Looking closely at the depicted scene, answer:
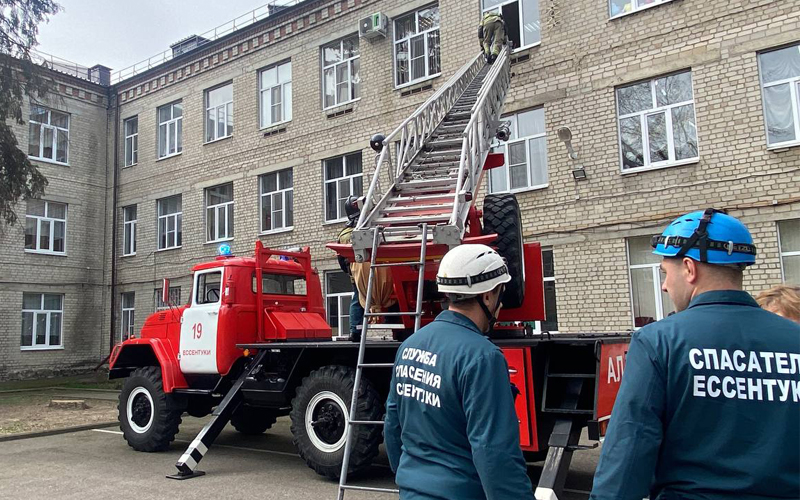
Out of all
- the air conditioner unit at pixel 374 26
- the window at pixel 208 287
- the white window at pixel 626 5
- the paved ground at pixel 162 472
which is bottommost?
the paved ground at pixel 162 472

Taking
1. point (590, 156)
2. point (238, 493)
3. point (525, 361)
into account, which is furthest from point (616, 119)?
point (238, 493)

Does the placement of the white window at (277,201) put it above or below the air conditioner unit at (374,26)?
below

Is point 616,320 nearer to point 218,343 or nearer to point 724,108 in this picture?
point 724,108

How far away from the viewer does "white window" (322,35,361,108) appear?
1770cm

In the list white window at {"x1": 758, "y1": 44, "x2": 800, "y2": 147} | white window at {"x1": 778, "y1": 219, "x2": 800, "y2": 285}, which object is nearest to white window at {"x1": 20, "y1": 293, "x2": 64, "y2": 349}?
white window at {"x1": 778, "y1": 219, "x2": 800, "y2": 285}

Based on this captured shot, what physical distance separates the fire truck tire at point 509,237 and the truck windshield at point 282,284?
3.58 meters

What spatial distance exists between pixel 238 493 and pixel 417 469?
4.55 m

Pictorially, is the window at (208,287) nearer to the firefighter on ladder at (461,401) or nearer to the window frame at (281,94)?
the firefighter on ladder at (461,401)

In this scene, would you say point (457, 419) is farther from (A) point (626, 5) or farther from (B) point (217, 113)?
(B) point (217, 113)

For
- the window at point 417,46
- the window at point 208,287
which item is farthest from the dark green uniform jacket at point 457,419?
the window at point 417,46

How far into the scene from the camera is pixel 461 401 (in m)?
2.29

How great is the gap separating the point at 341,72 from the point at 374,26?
1856 millimetres

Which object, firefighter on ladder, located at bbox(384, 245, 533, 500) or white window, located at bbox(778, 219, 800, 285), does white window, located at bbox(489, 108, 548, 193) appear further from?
firefighter on ladder, located at bbox(384, 245, 533, 500)

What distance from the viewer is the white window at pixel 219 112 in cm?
2069
